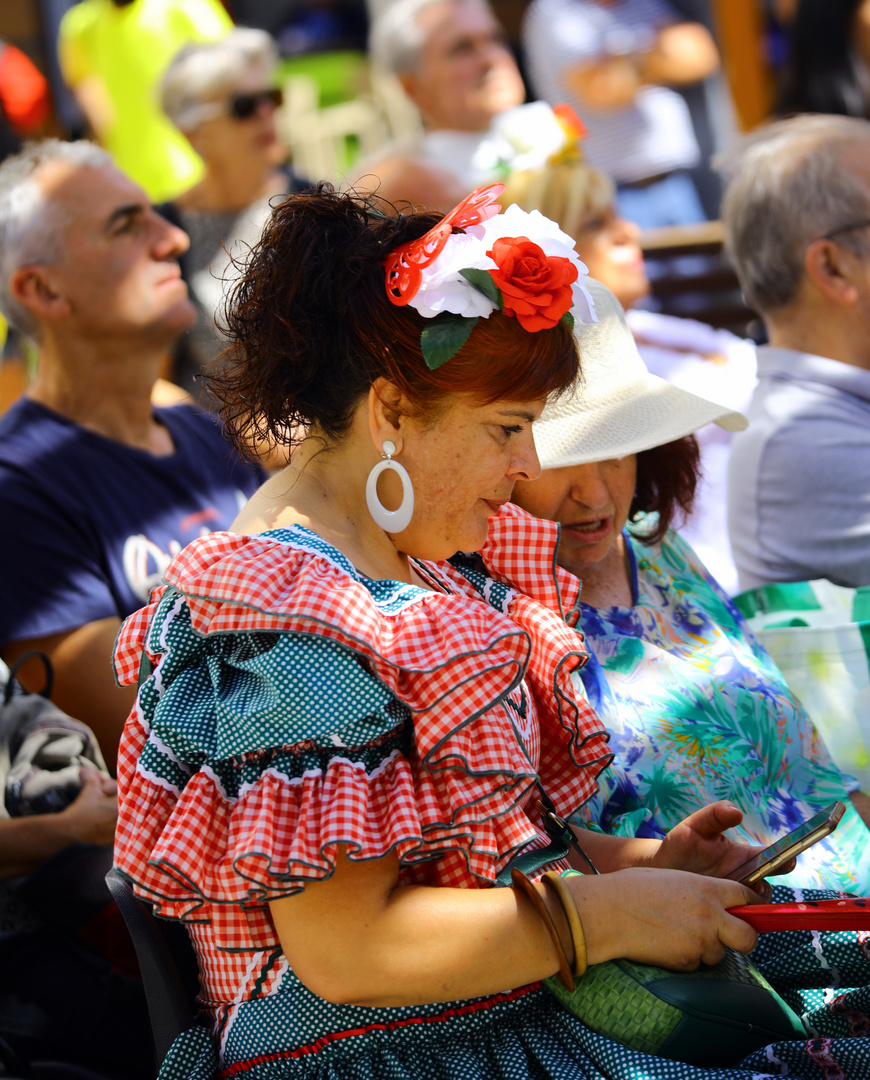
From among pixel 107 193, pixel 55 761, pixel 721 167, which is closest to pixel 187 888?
pixel 55 761

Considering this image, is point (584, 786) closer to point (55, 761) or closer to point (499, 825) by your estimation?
point (499, 825)

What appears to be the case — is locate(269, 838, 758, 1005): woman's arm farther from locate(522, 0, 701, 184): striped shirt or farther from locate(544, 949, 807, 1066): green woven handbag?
locate(522, 0, 701, 184): striped shirt

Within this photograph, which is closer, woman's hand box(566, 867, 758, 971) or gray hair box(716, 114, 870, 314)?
woman's hand box(566, 867, 758, 971)

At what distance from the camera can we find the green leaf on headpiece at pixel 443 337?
58.4 inches

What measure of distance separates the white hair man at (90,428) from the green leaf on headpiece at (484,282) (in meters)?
1.44

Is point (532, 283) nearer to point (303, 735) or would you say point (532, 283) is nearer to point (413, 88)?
point (303, 735)

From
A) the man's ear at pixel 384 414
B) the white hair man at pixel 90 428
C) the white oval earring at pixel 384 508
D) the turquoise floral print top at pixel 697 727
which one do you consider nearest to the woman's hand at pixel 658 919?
the turquoise floral print top at pixel 697 727

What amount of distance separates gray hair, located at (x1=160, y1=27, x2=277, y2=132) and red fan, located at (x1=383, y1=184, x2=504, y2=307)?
329 cm

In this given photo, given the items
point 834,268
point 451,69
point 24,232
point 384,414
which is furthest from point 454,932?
point 451,69

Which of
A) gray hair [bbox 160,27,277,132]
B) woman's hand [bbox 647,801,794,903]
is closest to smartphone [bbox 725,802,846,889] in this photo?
woman's hand [bbox 647,801,794,903]

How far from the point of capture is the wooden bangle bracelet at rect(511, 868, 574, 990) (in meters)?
1.43

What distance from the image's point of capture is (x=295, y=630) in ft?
4.43

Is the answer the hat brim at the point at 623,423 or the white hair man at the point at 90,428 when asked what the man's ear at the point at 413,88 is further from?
the hat brim at the point at 623,423

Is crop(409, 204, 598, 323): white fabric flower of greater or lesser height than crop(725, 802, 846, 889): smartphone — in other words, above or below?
above
